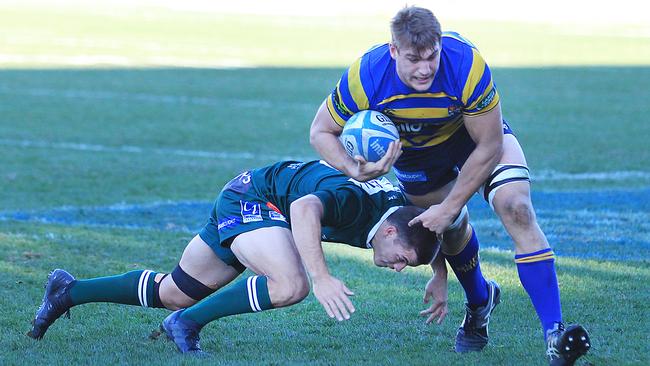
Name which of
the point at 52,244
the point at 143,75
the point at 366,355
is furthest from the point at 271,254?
the point at 143,75

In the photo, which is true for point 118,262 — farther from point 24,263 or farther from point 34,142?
point 34,142

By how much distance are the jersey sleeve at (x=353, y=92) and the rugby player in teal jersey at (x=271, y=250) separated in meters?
0.31

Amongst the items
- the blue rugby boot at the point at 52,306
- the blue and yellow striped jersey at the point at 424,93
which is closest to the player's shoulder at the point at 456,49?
the blue and yellow striped jersey at the point at 424,93

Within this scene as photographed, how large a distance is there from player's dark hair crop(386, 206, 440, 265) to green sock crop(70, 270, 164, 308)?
51.6 inches

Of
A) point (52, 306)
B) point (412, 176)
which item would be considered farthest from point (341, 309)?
point (52, 306)

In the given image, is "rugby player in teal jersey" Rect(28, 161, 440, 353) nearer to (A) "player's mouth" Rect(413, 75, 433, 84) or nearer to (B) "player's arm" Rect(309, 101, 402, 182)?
(B) "player's arm" Rect(309, 101, 402, 182)

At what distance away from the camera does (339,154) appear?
5371 millimetres

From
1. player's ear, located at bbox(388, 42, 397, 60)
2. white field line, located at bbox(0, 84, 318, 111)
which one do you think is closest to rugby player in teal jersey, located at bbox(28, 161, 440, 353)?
player's ear, located at bbox(388, 42, 397, 60)

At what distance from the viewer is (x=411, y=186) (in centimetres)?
591

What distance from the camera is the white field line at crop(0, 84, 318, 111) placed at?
17.4 meters

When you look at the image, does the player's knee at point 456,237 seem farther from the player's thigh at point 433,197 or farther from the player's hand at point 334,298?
the player's hand at point 334,298

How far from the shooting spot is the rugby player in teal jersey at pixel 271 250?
16.8 feet

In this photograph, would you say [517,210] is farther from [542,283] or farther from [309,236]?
[309,236]

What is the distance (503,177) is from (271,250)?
1144mm
